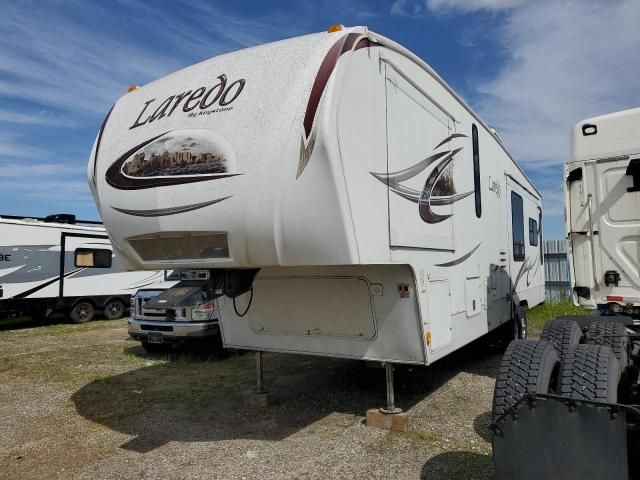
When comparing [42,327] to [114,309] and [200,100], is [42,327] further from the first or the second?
[200,100]

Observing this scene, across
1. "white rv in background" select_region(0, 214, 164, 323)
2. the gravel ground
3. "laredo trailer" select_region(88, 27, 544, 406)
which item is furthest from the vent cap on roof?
"laredo trailer" select_region(88, 27, 544, 406)

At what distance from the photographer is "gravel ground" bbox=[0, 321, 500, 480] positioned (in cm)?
407

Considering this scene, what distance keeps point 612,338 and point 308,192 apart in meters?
2.23

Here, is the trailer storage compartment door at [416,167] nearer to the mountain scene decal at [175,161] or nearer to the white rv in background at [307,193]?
the white rv in background at [307,193]

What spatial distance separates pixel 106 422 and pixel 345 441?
2.43 m

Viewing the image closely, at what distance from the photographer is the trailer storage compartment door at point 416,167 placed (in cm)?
405

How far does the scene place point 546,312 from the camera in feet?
36.6

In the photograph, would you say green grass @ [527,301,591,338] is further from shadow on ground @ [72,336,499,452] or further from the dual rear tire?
the dual rear tire

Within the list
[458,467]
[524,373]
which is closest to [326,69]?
[524,373]

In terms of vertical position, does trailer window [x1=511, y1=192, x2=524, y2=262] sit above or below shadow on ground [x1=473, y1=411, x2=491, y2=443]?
above

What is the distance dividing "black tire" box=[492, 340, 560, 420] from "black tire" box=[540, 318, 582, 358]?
0.30 metres

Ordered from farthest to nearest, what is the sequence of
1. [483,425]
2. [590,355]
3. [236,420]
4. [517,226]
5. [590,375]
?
1. [517,226]
2. [236,420]
3. [483,425]
4. [590,355]
5. [590,375]

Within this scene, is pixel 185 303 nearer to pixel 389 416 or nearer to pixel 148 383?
pixel 148 383

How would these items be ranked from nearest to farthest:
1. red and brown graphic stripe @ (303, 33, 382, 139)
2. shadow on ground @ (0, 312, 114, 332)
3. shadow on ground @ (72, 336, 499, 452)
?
red and brown graphic stripe @ (303, 33, 382, 139) < shadow on ground @ (72, 336, 499, 452) < shadow on ground @ (0, 312, 114, 332)
